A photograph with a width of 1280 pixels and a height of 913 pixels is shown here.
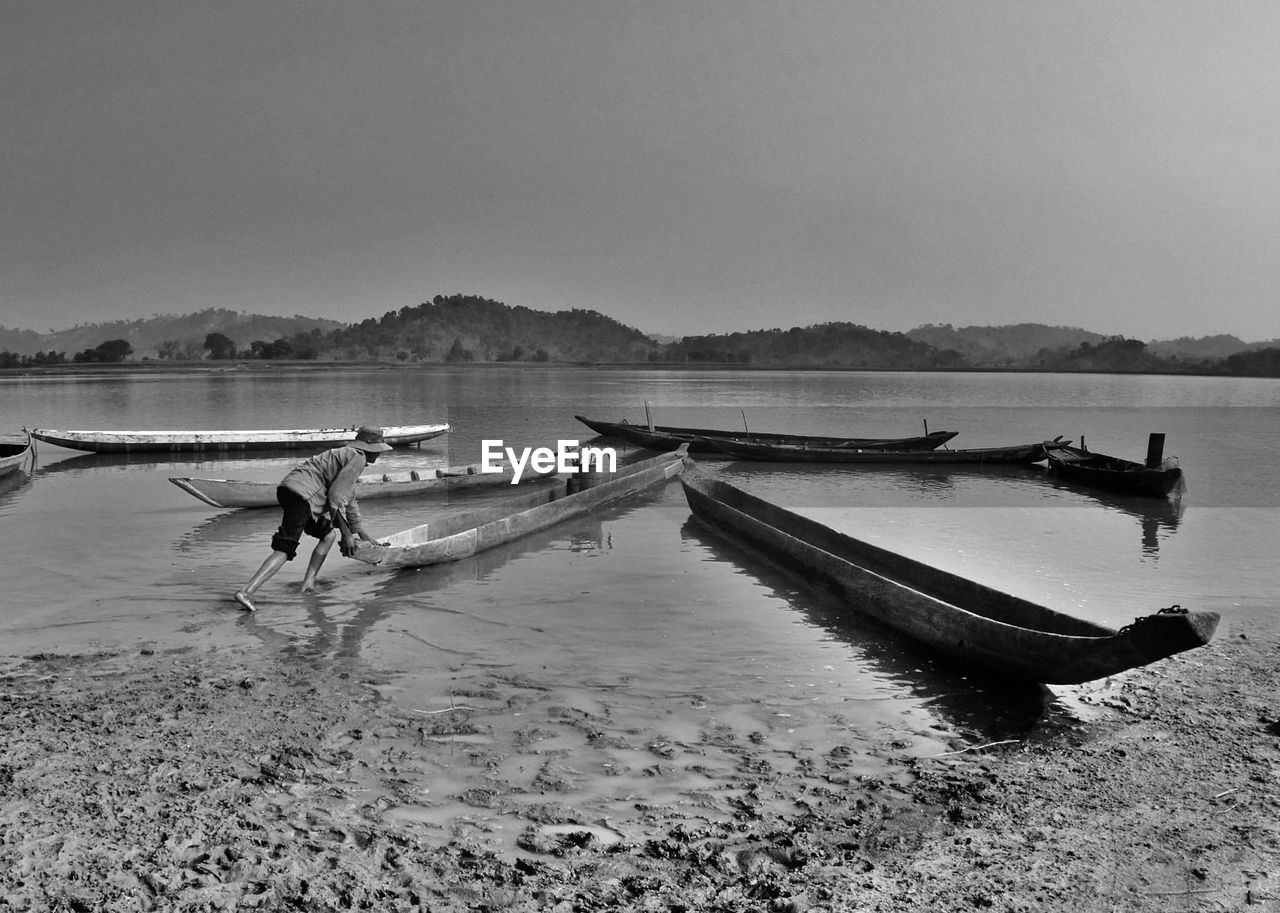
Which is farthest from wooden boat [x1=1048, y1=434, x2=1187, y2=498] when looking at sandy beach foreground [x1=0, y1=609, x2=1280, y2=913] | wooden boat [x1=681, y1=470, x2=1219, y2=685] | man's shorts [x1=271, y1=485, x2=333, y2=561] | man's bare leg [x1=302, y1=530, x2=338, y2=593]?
man's shorts [x1=271, y1=485, x2=333, y2=561]

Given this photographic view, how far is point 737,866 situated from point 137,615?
20.5ft

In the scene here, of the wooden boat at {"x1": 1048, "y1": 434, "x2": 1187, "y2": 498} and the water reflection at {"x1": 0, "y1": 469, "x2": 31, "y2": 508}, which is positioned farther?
the wooden boat at {"x1": 1048, "y1": 434, "x2": 1187, "y2": 498}

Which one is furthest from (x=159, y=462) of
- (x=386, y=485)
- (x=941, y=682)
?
(x=941, y=682)

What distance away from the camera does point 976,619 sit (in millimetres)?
5969

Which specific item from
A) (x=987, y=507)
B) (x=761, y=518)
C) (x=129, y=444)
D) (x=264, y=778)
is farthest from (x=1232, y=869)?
(x=129, y=444)

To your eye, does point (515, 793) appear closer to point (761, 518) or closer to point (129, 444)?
point (761, 518)

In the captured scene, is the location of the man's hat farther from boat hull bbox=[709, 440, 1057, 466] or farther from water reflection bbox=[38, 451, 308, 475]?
boat hull bbox=[709, 440, 1057, 466]

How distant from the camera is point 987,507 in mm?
16203

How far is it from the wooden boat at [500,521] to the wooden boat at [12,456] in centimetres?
956

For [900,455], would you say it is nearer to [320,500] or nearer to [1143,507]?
[1143,507]

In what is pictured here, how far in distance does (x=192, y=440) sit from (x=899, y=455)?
1749 cm

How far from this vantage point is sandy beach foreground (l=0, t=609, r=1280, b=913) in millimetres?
3346

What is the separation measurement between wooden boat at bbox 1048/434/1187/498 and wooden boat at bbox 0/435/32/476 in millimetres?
21215

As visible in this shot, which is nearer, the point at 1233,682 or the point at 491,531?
the point at 1233,682
